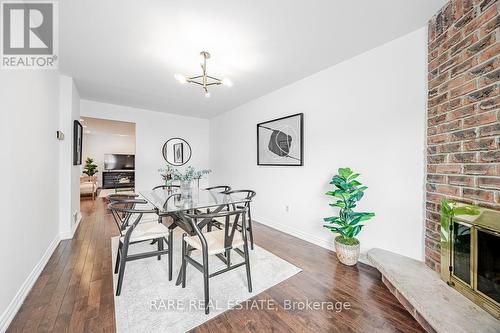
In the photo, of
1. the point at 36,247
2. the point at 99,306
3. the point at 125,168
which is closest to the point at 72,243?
the point at 36,247

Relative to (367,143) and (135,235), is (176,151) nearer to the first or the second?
(135,235)

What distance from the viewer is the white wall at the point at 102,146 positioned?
351 inches

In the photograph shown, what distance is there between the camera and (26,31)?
1.91 m

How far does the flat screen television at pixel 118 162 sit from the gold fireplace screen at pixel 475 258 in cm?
1065

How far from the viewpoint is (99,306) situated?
1648 millimetres

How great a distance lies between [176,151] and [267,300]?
461 centimetres

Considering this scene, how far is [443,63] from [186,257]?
2.92 m

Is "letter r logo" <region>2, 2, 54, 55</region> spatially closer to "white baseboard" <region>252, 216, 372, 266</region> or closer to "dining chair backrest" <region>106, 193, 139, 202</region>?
"dining chair backrest" <region>106, 193, 139, 202</region>

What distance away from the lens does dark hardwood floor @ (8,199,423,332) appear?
1469 millimetres

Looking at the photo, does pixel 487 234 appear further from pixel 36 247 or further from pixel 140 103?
pixel 140 103

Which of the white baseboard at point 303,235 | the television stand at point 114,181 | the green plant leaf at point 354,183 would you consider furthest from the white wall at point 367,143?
the television stand at point 114,181

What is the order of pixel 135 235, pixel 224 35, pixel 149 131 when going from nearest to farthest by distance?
pixel 135 235 → pixel 224 35 → pixel 149 131

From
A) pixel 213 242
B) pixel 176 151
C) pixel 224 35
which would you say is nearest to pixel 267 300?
pixel 213 242

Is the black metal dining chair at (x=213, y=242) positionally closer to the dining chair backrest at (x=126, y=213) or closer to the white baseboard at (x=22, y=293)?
the dining chair backrest at (x=126, y=213)
